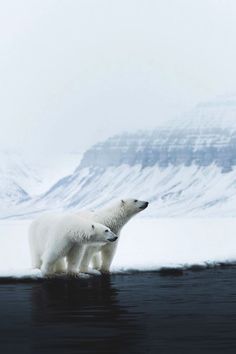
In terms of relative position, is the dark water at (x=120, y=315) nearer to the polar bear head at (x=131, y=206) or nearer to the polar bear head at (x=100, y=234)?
the polar bear head at (x=100, y=234)

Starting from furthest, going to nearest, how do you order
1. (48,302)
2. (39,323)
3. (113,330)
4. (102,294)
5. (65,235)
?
(65,235) → (102,294) → (48,302) → (39,323) → (113,330)

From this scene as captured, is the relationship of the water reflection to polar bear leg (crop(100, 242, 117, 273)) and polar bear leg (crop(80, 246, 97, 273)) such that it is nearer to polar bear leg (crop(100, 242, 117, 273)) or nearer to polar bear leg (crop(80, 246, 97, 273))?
polar bear leg (crop(80, 246, 97, 273))

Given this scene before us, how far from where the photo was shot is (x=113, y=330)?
11.6m

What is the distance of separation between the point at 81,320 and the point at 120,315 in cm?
68

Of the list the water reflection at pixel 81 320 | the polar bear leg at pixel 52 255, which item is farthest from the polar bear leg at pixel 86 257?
the water reflection at pixel 81 320

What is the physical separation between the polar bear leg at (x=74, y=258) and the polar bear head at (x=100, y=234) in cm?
36

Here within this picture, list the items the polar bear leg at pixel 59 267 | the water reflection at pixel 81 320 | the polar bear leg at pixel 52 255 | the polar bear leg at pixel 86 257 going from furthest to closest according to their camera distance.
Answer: the polar bear leg at pixel 59 267
the polar bear leg at pixel 86 257
the polar bear leg at pixel 52 255
the water reflection at pixel 81 320

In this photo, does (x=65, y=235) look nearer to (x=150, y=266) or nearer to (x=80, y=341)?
(x=150, y=266)

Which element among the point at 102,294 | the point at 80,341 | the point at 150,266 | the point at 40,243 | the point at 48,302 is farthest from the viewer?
the point at 150,266

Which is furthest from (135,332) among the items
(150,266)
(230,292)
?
(150,266)

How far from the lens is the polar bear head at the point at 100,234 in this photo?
18750mm

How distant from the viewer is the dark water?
10641mm

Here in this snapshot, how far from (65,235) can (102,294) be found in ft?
9.62

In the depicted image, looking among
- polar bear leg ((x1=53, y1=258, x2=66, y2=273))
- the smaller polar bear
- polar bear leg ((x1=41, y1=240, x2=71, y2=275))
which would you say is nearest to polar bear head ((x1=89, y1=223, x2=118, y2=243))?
the smaller polar bear
